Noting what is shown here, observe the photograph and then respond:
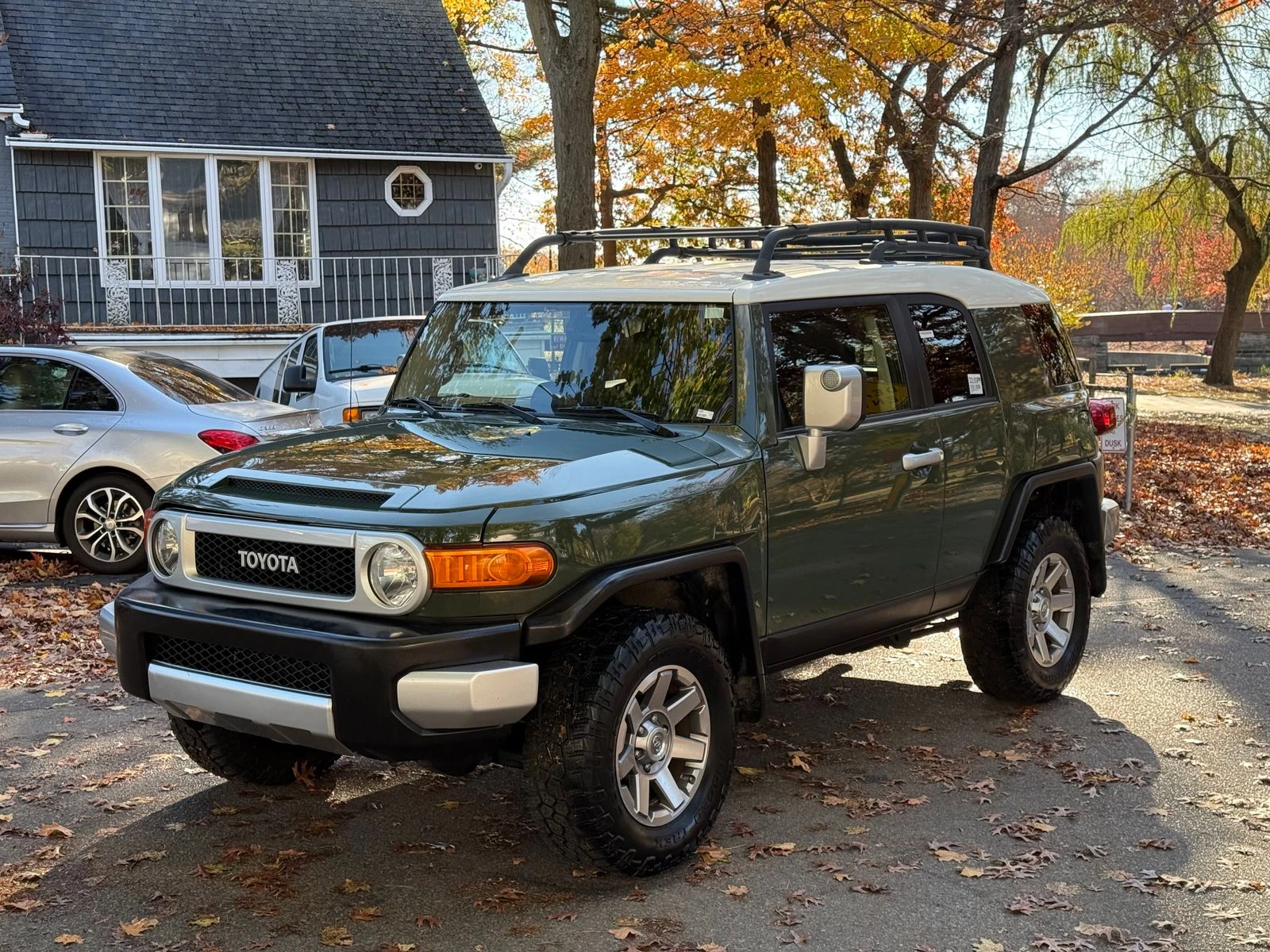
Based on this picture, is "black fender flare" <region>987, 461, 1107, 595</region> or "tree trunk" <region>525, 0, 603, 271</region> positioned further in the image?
"tree trunk" <region>525, 0, 603, 271</region>

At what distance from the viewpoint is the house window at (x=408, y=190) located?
2283cm

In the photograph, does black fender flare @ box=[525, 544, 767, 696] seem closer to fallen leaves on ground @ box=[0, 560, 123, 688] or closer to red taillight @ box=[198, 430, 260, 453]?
fallen leaves on ground @ box=[0, 560, 123, 688]

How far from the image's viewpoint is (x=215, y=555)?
4.93 metres

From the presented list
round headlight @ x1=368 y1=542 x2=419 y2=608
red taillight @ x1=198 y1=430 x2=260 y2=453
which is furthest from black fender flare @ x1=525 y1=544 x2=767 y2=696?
red taillight @ x1=198 y1=430 x2=260 y2=453

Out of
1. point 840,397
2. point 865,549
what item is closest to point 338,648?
point 840,397

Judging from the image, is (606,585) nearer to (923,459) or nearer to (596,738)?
(596,738)

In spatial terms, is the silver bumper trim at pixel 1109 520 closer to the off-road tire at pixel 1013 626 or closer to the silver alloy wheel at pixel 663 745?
the off-road tire at pixel 1013 626

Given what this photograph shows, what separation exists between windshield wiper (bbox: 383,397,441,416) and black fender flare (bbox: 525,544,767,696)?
54.1 inches

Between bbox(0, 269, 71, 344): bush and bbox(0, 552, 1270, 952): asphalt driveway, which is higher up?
bbox(0, 269, 71, 344): bush

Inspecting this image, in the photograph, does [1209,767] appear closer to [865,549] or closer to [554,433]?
[865,549]

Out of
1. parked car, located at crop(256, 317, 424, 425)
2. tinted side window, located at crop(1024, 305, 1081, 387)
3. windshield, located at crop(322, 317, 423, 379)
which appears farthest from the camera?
windshield, located at crop(322, 317, 423, 379)

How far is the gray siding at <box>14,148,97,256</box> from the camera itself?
20.5m

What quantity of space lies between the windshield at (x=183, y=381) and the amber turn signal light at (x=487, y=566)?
21.6 feet

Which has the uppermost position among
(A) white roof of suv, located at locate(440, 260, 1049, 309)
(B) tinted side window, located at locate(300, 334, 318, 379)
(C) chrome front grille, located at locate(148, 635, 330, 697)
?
(A) white roof of suv, located at locate(440, 260, 1049, 309)
